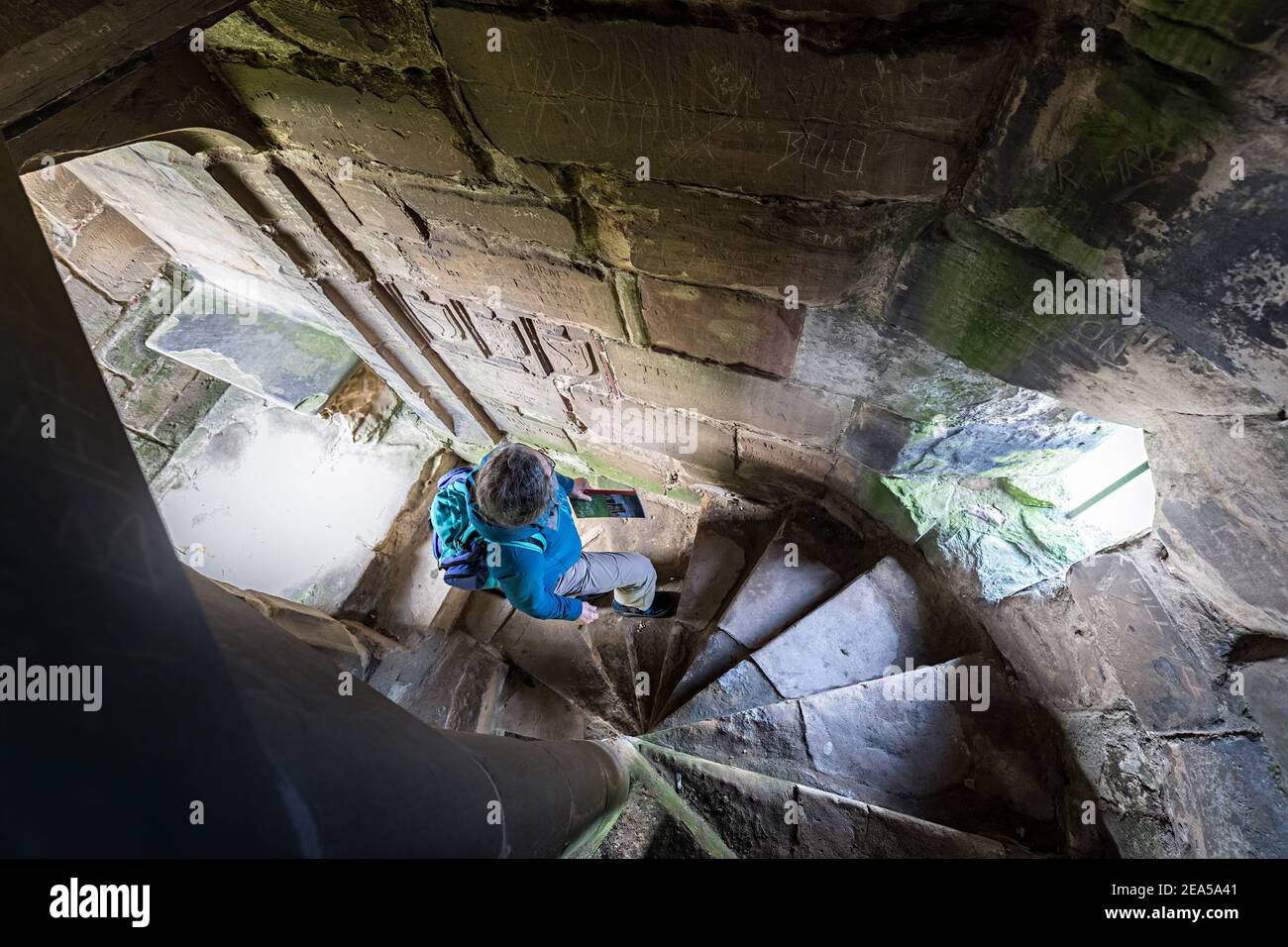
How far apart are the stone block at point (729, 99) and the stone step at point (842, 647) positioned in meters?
2.30

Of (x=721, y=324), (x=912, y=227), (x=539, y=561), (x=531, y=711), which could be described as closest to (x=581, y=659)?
(x=531, y=711)

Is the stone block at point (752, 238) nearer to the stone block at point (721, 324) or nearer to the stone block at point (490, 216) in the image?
the stone block at point (721, 324)

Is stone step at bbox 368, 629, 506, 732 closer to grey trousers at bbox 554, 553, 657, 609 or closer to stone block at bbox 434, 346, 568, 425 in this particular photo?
grey trousers at bbox 554, 553, 657, 609

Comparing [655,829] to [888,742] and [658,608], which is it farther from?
[658,608]

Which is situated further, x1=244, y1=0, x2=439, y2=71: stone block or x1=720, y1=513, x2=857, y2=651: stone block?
x1=720, y1=513, x2=857, y2=651: stone block

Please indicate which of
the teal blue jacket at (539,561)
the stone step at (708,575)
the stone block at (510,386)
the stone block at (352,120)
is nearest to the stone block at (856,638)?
the stone step at (708,575)

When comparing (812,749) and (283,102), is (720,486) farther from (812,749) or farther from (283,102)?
(283,102)

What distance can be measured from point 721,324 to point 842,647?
1.92 m

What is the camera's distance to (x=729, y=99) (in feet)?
4.84

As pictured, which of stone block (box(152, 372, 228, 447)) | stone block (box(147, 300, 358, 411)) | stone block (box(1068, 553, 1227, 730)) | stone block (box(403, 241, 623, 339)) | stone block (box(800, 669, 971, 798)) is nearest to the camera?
stone block (box(1068, 553, 1227, 730))

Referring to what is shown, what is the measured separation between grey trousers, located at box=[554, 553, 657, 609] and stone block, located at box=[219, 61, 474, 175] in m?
2.16

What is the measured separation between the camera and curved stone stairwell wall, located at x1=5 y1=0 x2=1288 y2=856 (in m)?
1.17

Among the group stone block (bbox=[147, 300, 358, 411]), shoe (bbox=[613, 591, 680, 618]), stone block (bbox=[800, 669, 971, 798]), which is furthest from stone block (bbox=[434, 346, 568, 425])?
stone block (bbox=[800, 669, 971, 798])

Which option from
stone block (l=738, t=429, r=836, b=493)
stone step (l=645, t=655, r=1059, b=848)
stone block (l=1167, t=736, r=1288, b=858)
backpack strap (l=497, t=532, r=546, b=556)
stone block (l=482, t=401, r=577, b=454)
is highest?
stone block (l=482, t=401, r=577, b=454)
